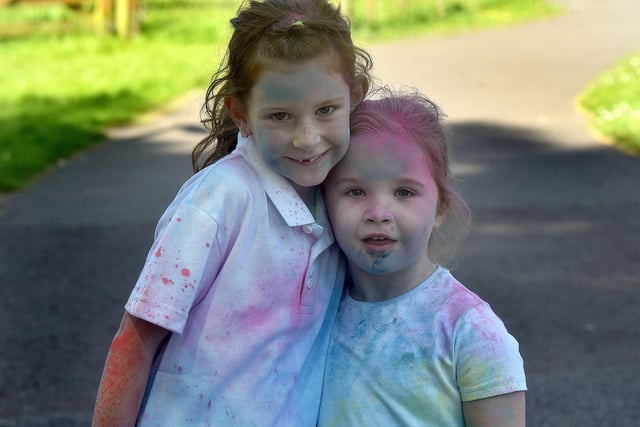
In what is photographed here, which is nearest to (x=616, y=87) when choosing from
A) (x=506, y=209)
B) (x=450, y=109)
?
(x=450, y=109)

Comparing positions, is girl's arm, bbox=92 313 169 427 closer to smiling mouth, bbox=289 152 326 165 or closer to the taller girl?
the taller girl

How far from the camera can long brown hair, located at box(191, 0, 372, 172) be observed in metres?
1.94

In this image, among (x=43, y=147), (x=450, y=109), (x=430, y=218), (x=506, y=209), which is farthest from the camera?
(x=450, y=109)

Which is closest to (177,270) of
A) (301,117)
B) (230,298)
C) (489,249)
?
(230,298)

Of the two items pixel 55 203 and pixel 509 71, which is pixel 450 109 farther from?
pixel 55 203

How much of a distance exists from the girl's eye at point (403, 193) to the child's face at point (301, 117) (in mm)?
132

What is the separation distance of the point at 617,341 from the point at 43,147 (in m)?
4.94

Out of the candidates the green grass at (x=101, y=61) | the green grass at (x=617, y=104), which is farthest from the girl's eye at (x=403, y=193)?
the green grass at (x=617, y=104)

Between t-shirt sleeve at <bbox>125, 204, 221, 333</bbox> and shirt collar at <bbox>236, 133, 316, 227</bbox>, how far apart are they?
0.14 metres

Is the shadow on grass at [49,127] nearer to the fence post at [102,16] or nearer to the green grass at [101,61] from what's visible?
the green grass at [101,61]

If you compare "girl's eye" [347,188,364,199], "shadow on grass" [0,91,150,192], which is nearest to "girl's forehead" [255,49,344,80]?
"girl's eye" [347,188,364,199]

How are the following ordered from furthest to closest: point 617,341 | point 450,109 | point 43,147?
1. point 450,109
2. point 43,147
3. point 617,341

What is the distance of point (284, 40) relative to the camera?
6.36 ft

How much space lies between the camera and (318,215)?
210 centimetres
